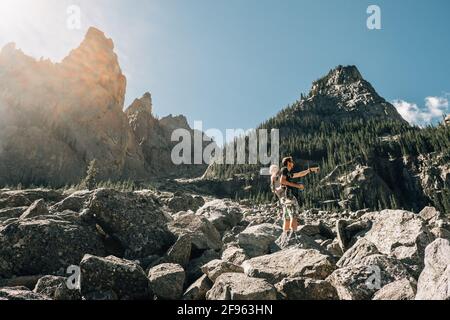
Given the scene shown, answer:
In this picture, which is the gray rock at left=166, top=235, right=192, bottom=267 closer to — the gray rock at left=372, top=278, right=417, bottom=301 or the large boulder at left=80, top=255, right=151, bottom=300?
the large boulder at left=80, top=255, right=151, bottom=300

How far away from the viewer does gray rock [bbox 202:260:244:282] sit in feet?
26.7

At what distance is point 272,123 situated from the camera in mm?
172375

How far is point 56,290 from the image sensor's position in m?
7.06

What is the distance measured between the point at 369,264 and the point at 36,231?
29.4 ft

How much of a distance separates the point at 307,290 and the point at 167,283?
320 cm

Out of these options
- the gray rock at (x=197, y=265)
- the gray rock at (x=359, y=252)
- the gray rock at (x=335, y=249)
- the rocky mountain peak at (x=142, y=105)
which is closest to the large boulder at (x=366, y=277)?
the gray rock at (x=359, y=252)

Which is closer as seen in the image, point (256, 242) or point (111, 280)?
point (111, 280)

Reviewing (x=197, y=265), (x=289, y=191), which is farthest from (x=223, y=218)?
(x=197, y=265)

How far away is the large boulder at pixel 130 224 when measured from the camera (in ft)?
35.5

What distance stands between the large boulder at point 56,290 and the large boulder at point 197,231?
4.40 meters

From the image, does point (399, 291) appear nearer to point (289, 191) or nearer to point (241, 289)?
point (241, 289)

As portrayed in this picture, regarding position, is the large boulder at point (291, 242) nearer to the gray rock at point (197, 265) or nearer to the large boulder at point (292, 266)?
the gray rock at point (197, 265)

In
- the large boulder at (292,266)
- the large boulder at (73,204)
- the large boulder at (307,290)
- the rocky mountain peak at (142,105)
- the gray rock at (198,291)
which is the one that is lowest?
the gray rock at (198,291)

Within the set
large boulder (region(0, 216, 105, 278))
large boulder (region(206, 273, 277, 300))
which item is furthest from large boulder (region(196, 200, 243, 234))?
large boulder (region(206, 273, 277, 300))
